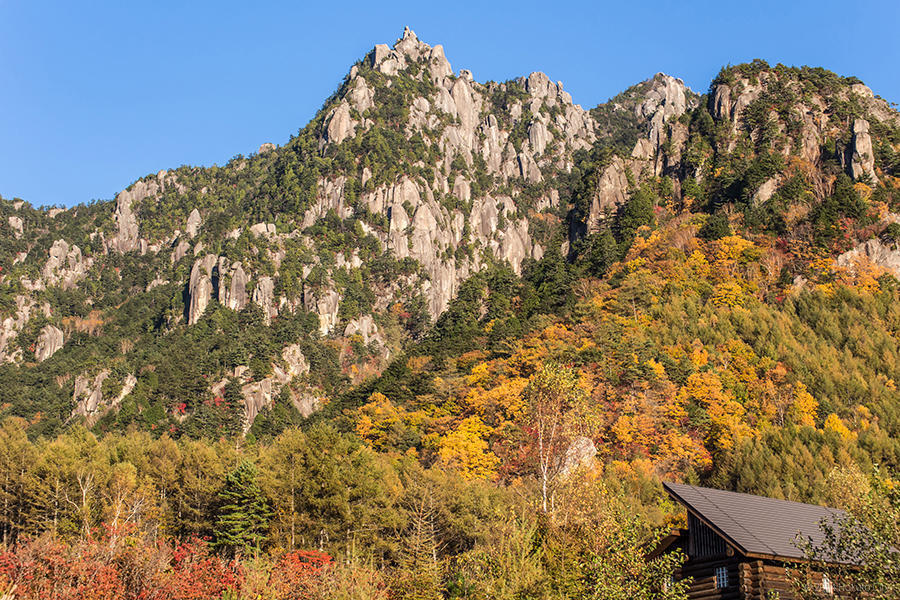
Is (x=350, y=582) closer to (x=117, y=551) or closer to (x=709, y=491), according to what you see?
(x=117, y=551)

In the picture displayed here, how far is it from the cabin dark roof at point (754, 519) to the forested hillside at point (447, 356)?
7.41ft

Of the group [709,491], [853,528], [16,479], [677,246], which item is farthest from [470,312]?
[853,528]

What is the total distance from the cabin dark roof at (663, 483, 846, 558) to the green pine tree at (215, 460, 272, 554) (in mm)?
24888

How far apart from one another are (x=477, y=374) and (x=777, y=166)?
2270 inches

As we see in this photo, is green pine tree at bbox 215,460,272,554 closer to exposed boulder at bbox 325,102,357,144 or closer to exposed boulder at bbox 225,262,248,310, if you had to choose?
exposed boulder at bbox 225,262,248,310

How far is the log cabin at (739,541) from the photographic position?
24.3 m

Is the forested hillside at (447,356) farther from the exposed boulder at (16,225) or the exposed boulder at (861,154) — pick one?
the exposed boulder at (16,225)

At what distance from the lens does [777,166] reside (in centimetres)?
→ 10731

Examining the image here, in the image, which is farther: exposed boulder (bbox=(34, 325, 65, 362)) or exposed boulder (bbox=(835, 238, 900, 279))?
exposed boulder (bbox=(34, 325, 65, 362))

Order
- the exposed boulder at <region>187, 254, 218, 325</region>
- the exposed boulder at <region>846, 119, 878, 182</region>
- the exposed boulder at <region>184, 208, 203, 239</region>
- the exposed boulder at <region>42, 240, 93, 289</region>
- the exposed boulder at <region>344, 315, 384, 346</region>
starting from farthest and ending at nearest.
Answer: the exposed boulder at <region>184, 208, 203, 239</region> → the exposed boulder at <region>42, 240, 93, 289</region> → the exposed boulder at <region>187, 254, 218, 325</region> → the exposed boulder at <region>344, 315, 384, 346</region> → the exposed boulder at <region>846, 119, 878, 182</region>

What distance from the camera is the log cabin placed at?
79.9 feet

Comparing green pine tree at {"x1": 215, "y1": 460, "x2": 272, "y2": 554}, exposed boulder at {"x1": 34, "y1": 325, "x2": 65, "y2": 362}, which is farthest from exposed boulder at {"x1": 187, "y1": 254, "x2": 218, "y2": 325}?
green pine tree at {"x1": 215, "y1": 460, "x2": 272, "y2": 554}

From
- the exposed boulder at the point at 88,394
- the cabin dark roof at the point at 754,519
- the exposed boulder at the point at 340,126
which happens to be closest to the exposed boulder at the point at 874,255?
the cabin dark roof at the point at 754,519

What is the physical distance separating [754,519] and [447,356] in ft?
214
